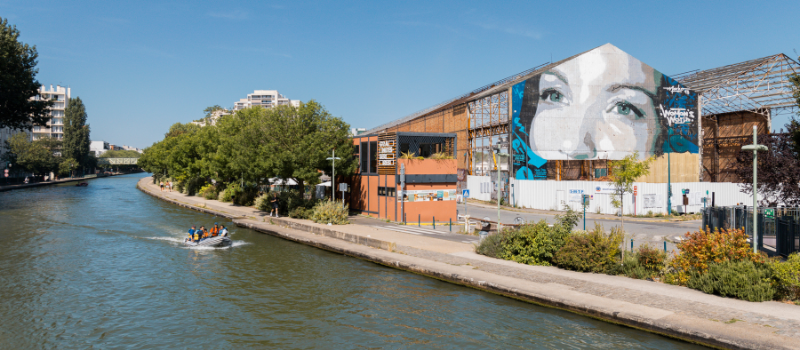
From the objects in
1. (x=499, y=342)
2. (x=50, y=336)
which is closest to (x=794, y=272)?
(x=499, y=342)

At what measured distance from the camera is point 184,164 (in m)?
68.2

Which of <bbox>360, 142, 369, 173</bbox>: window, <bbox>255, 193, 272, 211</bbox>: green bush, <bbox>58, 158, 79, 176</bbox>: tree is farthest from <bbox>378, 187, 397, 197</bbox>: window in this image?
<bbox>58, 158, 79, 176</bbox>: tree

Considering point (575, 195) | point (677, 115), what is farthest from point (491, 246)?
point (677, 115)

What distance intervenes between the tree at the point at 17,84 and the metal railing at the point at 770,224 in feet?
191

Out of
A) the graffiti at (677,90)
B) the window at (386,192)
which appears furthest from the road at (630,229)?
the graffiti at (677,90)

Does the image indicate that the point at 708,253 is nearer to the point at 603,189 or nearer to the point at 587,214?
the point at 587,214

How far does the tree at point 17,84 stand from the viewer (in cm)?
4694

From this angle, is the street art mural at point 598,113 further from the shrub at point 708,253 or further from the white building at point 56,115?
the white building at point 56,115

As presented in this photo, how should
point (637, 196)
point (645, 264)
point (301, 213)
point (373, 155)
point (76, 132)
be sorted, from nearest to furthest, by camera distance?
point (645, 264)
point (301, 213)
point (373, 155)
point (637, 196)
point (76, 132)

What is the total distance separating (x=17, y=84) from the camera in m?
49.7

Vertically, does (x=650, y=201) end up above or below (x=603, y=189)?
below

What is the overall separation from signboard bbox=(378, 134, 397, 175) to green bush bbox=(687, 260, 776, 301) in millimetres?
21453

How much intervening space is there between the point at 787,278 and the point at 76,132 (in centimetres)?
14913

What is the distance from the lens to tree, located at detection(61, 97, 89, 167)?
125875 mm
